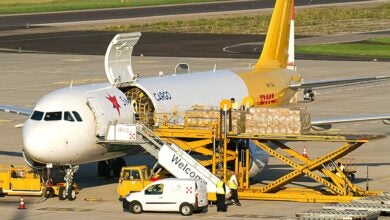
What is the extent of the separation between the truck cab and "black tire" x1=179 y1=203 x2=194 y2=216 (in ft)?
13.8

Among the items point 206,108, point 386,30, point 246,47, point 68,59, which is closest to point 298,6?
point 386,30

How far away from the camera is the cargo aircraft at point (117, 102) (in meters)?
51.7

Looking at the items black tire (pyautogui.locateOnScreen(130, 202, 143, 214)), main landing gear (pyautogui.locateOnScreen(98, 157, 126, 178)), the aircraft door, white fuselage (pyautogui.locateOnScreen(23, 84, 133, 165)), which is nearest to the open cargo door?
white fuselage (pyautogui.locateOnScreen(23, 84, 133, 165))

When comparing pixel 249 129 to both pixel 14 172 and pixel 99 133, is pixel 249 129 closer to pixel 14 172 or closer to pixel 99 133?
pixel 99 133

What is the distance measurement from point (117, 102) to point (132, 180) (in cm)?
385

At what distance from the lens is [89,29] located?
164 m

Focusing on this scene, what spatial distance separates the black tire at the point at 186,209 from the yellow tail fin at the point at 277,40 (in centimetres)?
2267

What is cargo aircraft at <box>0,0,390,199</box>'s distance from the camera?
5172 centimetres

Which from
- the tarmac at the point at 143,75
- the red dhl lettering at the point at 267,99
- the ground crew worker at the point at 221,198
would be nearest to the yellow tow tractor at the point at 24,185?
the tarmac at the point at 143,75

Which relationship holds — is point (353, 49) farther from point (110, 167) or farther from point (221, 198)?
point (221, 198)

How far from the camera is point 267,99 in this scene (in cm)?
6569

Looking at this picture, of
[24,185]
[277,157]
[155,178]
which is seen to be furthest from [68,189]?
[277,157]

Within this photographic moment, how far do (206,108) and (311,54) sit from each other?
7520 centimetres

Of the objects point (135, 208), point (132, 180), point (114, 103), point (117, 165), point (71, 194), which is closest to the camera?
point (135, 208)
